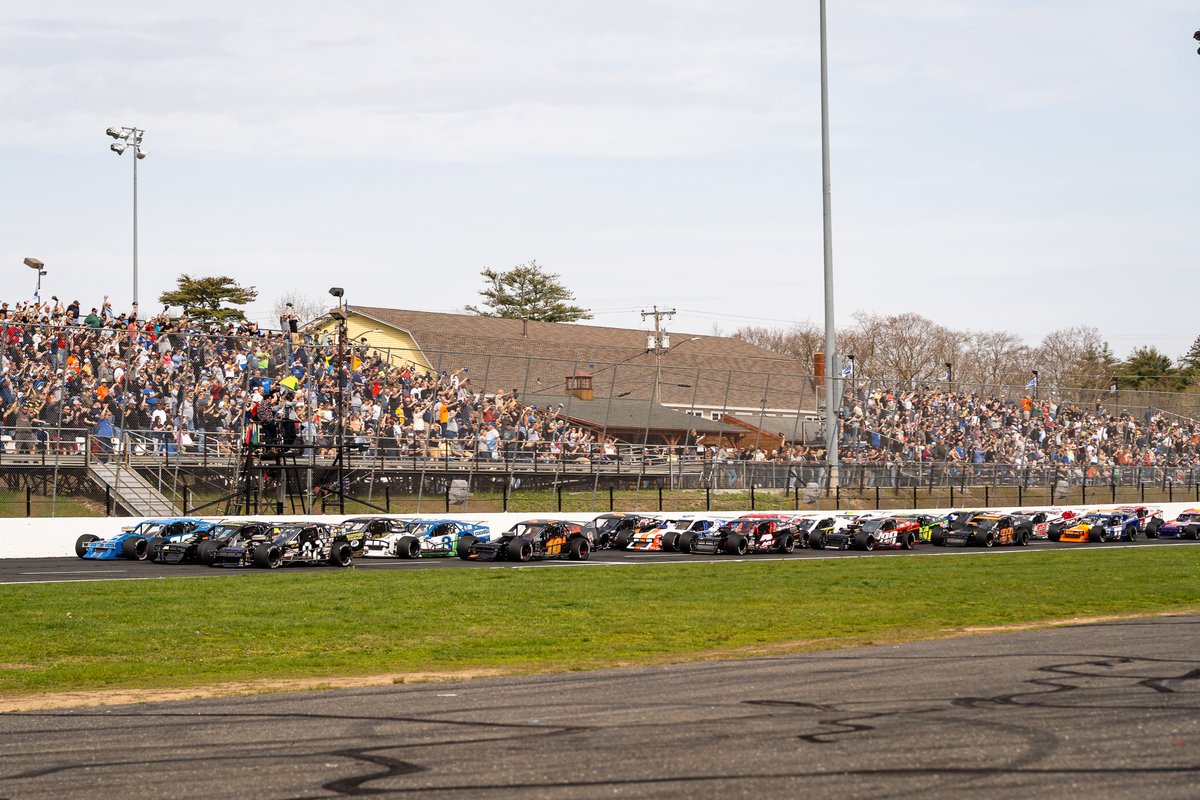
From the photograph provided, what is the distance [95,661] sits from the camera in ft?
58.1

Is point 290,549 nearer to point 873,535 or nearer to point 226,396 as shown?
Result: point 226,396

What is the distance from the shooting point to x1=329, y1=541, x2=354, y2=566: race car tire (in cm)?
3294

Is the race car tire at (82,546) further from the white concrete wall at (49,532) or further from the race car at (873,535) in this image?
the race car at (873,535)

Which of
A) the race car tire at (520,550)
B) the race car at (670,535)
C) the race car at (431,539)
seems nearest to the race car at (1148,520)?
the race car at (670,535)

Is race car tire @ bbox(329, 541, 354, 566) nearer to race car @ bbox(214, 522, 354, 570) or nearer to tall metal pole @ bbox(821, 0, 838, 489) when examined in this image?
race car @ bbox(214, 522, 354, 570)

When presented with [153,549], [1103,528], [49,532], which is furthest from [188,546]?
[1103,528]

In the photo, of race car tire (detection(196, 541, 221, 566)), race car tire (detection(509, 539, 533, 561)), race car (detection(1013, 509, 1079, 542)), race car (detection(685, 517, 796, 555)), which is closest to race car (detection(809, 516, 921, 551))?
race car (detection(685, 517, 796, 555))

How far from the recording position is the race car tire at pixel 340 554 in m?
32.9

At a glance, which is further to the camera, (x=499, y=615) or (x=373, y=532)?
(x=373, y=532)

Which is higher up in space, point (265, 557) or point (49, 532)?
point (49, 532)

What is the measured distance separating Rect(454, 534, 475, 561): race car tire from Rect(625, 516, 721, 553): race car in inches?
223

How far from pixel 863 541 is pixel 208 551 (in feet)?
64.0

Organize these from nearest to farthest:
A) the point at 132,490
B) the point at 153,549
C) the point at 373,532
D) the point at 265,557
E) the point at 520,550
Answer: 1. the point at 265,557
2. the point at 153,549
3. the point at 520,550
4. the point at 373,532
5. the point at 132,490

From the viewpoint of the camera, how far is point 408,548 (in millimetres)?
35906
